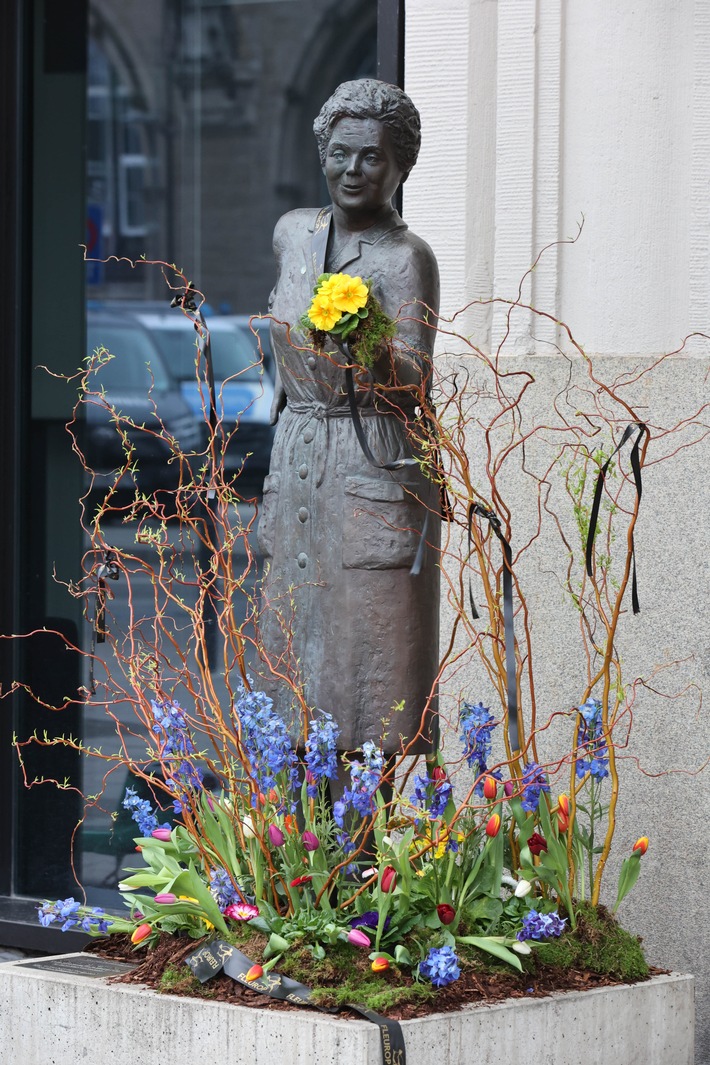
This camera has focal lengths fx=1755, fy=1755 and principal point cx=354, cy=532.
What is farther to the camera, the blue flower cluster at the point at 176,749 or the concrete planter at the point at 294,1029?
the blue flower cluster at the point at 176,749

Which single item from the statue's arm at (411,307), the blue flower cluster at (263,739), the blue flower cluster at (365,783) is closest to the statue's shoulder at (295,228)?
the statue's arm at (411,307)

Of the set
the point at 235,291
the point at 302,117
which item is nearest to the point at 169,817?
the point at 235,291

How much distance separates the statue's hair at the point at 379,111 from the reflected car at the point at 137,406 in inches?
182

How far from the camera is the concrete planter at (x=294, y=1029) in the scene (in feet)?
10.6

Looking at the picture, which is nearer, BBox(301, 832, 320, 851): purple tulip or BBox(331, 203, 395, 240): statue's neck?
BBox(301, 832, 320, 851): purple tulip

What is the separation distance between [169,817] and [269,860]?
2.55 m

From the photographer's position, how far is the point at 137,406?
34.3 ft

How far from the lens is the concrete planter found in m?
3.22

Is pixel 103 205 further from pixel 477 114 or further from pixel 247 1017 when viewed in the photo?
pixel 247 1017

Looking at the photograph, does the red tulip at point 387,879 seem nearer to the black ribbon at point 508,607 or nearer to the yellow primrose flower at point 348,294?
the black ribbon at point 508,607

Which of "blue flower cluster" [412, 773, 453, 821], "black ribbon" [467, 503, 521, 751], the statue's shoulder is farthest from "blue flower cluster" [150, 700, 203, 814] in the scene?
the statue's shoulder

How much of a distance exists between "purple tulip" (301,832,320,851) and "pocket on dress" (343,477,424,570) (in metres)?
0.61

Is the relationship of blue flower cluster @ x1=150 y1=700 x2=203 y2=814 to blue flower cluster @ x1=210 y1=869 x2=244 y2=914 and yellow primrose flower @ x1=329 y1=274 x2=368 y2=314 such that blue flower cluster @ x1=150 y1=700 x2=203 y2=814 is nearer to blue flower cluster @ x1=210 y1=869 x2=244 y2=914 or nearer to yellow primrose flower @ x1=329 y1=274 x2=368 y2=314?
blue flower cluster @ x1=210 y1=869 x2=244 y2=914

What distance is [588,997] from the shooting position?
3504mm
